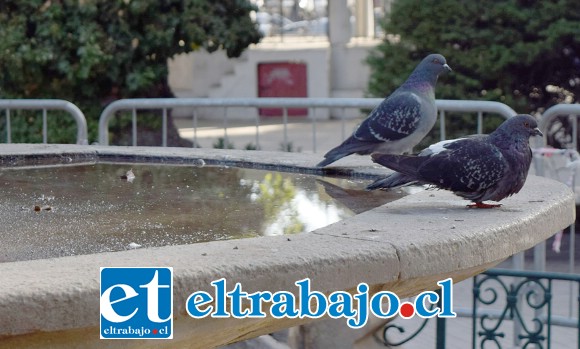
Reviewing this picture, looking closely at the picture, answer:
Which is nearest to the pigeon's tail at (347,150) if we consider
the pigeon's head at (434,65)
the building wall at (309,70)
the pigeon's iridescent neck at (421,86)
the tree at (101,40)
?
the pigeon's iridescent neck at (421,86)

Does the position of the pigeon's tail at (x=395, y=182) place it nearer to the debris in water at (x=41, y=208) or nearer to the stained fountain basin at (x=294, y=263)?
the stained fountain basin at (x=294, y=263)

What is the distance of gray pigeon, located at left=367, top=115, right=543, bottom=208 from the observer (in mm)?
3697

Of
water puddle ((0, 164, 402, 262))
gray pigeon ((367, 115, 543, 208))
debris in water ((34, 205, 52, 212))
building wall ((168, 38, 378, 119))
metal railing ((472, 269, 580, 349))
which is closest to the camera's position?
water puddle ((0, 164, 402, 262))

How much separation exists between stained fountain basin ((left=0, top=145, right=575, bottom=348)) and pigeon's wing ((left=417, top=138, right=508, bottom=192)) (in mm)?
77

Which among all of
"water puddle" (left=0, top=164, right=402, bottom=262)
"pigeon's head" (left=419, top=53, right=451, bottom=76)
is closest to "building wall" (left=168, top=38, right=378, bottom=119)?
"pigeon's head" (left=419, top=53, right=451, bottom=76)

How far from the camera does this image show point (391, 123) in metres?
4.98

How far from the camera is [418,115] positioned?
5.02 meters

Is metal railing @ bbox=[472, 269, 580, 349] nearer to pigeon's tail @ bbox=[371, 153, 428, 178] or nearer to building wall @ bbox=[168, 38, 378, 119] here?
pigeon's tail @ bbox=[371, 153, 428, 178]

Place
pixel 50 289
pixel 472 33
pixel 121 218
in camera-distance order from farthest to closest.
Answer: pixel 472 33 < pixel 121 218 < pixel 50 289

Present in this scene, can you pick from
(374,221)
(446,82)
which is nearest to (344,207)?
(374,221)

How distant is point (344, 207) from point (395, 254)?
101 cm

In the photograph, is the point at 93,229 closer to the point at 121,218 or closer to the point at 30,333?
the point at 121,218

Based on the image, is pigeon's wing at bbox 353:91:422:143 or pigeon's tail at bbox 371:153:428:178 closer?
pigeon's tail at bbox 371:153:428:178

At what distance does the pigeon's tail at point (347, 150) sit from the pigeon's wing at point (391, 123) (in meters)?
0.02
